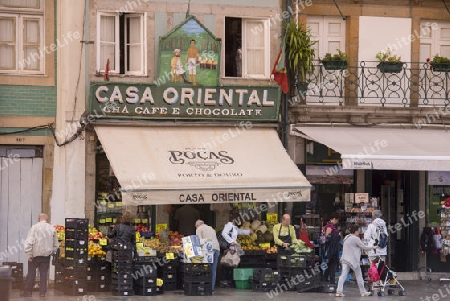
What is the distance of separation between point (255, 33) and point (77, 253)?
7234 millimetres

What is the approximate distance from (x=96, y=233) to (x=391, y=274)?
633 centimetres

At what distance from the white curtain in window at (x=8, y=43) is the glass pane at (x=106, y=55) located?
1933mm

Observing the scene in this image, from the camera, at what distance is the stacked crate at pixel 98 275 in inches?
1015

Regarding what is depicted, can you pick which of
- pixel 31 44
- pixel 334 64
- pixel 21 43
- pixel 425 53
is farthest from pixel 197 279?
pixel 425 53

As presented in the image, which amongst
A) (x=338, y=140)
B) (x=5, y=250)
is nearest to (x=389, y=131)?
(x=338, y=140)

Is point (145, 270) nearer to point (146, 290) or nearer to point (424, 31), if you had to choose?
point (146, 290)

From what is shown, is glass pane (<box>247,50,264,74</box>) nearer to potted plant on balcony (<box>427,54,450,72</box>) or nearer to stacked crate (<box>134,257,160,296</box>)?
potted plant on balcony (<box>427,54,450,72</box>)

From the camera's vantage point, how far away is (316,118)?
2945 cm

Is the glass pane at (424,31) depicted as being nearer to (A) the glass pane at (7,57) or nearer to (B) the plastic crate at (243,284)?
(B) the plastic crate at (243,284)

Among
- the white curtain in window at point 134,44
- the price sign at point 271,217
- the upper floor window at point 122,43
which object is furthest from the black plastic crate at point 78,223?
the price sign at point 271,217

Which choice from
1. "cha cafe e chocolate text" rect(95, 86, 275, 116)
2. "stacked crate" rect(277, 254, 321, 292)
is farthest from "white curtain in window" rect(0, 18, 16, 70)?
"stacked crate" rect(277, 254, 321, 292)

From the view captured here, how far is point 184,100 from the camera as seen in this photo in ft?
92.6

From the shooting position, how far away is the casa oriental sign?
90.3ft

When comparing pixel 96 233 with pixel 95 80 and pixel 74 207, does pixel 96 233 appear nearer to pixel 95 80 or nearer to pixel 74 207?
pixel 74 207
